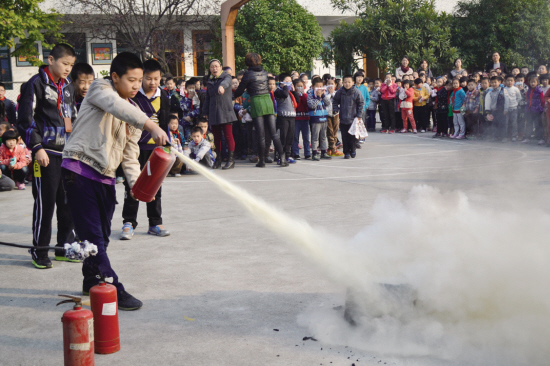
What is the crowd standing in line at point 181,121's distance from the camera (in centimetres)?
435

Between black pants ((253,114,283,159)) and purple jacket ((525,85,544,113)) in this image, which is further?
purple jacket ((525,85,544,113))

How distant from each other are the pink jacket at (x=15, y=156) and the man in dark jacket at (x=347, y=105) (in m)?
6.65

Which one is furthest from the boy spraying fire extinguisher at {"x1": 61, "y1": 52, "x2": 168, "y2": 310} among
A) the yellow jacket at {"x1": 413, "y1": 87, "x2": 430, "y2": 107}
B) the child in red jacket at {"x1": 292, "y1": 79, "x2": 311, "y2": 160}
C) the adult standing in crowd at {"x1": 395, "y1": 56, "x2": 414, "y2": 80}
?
the adult standing in crowd at {"x1": 395, "y1": 56, "x2": 414, "y2": 80}

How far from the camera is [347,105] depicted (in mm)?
13086

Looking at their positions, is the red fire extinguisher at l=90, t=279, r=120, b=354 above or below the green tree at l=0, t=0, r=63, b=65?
below

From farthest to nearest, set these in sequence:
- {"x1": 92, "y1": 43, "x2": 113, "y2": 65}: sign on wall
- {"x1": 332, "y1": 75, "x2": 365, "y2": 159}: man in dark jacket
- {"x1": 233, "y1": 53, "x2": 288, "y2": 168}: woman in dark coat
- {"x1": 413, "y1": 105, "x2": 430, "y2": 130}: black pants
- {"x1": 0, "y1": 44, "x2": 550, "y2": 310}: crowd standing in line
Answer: {"x1": 92, "y1": 43, "x2": 113, "y2": 65}: sign on wall < {"x1": 413, "y1": 105, "x2": 430, "y2": 130}: black pants < {"x1": 332, "y1": 75, "x2": 365, "y2": 159}: man in dark jacket < {"x1": 233, "y1": 53, "x2": 288, "y2": 168}: woman in dark coat < {"x1": 0, "y1": 44, "x2": 550, "y2": 310}: crowd standing in line

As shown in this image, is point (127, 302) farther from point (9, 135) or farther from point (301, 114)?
point (301, 114)

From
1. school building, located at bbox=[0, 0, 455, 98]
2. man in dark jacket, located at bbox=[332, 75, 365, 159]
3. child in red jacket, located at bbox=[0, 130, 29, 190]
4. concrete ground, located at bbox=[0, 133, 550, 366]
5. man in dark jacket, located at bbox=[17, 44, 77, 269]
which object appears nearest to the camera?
concrete ground, located at bbox=[0, 133, 550, 366]

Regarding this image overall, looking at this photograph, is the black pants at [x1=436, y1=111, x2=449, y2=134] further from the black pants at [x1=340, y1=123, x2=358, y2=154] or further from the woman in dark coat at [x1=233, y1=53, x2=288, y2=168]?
the woman in dark coat at [x1=233, y1=53, x2=288, y2=168]

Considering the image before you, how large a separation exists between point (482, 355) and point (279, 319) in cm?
141

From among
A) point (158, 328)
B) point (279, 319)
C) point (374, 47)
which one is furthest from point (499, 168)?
point (374, 47)

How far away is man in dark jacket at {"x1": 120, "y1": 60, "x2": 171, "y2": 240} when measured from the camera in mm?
6145

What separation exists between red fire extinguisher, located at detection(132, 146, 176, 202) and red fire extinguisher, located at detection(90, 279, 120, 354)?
90 centimetres

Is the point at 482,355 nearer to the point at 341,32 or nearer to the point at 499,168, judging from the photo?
the point at 499,168
